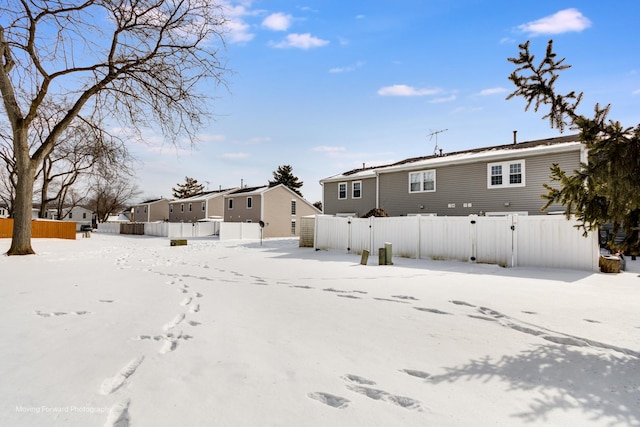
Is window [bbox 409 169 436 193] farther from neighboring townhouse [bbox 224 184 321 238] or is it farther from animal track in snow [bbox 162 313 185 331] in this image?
neighboring townhouse [bbox 224 184 321 238]

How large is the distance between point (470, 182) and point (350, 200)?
25.2 feet

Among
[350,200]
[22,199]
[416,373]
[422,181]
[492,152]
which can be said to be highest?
[492,152]

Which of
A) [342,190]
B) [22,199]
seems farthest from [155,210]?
[22,199]

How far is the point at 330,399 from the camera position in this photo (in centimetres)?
249

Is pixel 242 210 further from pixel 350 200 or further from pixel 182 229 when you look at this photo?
pixel 350 200

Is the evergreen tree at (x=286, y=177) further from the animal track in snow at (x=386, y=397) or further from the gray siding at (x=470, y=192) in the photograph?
the animal track in snow at (x=386, y=397)

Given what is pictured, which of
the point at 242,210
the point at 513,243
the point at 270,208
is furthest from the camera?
the point at 242,210

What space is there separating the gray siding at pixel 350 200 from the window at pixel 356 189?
6.5 inches

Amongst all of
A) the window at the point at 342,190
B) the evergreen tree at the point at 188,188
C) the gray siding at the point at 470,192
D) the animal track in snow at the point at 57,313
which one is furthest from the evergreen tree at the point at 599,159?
the evergreen tree at the point at 188,188

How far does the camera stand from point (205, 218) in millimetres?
41000

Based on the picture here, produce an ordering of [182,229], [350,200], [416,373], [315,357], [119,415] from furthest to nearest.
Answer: [182,229] < [350,200] < [315,357] < [416,373] < [119,415]

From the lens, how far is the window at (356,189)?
72.4 feet

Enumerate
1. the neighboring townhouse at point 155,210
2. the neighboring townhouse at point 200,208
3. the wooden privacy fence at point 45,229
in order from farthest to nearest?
the neighboring townhouse at point 155,210 → the neighboring townhouse at point 200,208 → the wooden privacy fence at point 45,229

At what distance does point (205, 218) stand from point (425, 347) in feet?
132
